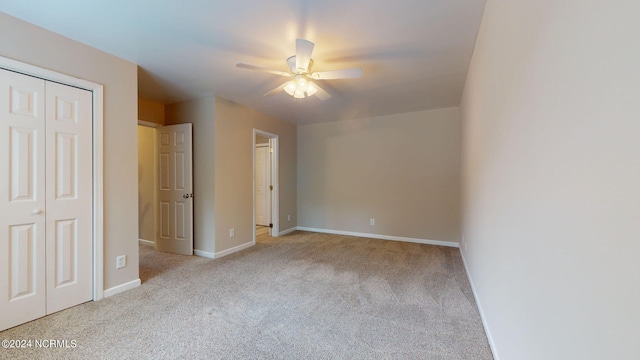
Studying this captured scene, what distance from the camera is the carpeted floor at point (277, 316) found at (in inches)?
64.3

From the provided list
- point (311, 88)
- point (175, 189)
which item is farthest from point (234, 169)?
point (311, 88)

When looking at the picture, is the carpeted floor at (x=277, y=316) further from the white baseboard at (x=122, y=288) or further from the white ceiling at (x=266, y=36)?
the white ceiling at (x=266, y=36)

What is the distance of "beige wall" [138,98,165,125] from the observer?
362 cm

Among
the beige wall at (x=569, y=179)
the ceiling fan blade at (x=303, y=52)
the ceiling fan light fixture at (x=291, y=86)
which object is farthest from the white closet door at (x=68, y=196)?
the beige wall at (x=569, y=179)

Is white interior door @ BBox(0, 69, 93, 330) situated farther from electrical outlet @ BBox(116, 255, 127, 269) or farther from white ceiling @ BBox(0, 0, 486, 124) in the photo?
white ceiling @ BBox(0, 0, 486, 124)

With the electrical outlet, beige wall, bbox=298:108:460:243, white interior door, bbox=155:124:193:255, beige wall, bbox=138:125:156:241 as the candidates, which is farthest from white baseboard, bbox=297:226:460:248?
the electrical outlet

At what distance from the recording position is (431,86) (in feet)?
10.4

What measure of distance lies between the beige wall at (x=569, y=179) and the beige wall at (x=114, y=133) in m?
3.24

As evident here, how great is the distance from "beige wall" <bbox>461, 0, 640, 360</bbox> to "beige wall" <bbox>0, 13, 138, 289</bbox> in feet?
10.6

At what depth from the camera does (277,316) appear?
2.03 meters

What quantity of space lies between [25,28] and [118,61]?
61 centimetres

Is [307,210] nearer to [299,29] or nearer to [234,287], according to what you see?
[234,287]

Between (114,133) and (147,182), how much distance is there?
6.98 feet

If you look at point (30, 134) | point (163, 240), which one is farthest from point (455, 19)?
point (163, 240)
